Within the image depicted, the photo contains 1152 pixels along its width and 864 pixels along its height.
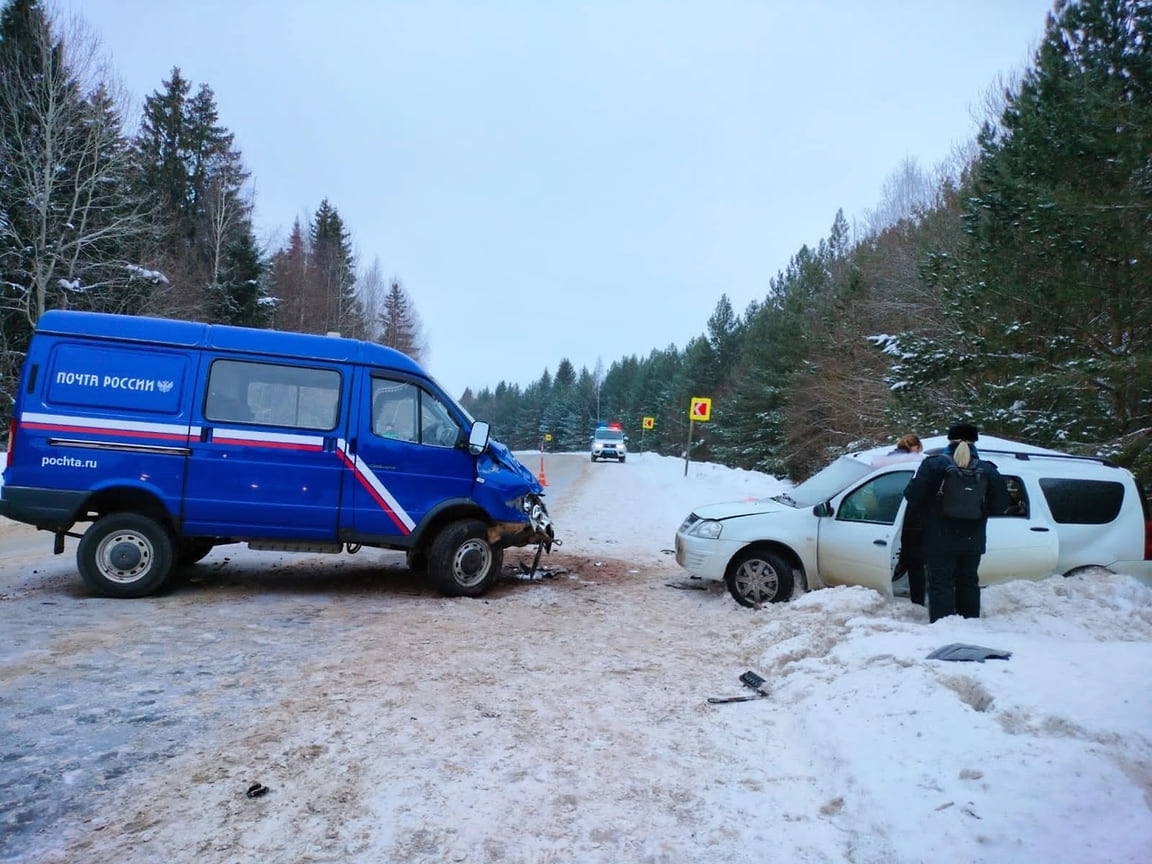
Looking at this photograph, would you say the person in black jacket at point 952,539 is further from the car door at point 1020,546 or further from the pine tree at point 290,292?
the pine tree at point 290,292

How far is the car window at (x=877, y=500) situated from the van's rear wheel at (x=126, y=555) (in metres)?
6.71

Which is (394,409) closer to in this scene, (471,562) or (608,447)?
(471,562)

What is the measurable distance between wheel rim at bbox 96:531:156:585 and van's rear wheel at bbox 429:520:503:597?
2.69 m

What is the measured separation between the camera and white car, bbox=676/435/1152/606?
661 cm

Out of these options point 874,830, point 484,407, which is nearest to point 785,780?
point 874,830

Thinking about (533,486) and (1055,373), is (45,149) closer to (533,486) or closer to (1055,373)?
(533,486)

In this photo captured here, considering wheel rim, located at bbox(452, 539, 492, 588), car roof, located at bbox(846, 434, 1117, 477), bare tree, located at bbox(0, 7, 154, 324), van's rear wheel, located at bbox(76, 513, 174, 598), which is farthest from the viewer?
bare tree, located at bbox(0, 7, 154, 324)

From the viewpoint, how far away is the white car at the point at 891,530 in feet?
21.7

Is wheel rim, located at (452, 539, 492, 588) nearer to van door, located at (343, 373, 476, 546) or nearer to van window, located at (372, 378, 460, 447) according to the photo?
van door, located at (343, 373, 476, 546)

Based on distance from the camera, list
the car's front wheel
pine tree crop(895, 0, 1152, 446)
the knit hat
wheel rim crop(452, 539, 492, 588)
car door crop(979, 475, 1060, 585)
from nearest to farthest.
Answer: the knit hat
car door crop(979, 475, 1060, 585)
the car's front wheel
wheel rim crop(452, 539, 492, 588)
pine tree crop(895, 0, 1152, 446)

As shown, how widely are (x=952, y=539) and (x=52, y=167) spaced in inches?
1021

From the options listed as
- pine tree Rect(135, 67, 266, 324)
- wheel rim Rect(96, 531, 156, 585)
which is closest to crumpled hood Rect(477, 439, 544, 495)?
wheel rim Rect(96, 531, 156, 585)

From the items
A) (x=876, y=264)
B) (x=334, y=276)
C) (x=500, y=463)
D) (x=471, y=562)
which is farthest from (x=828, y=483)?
(x=334, y=276)

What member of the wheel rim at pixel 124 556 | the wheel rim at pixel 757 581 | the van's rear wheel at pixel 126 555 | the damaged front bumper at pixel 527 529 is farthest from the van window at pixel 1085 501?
the wheel rim at pixel 124 556
